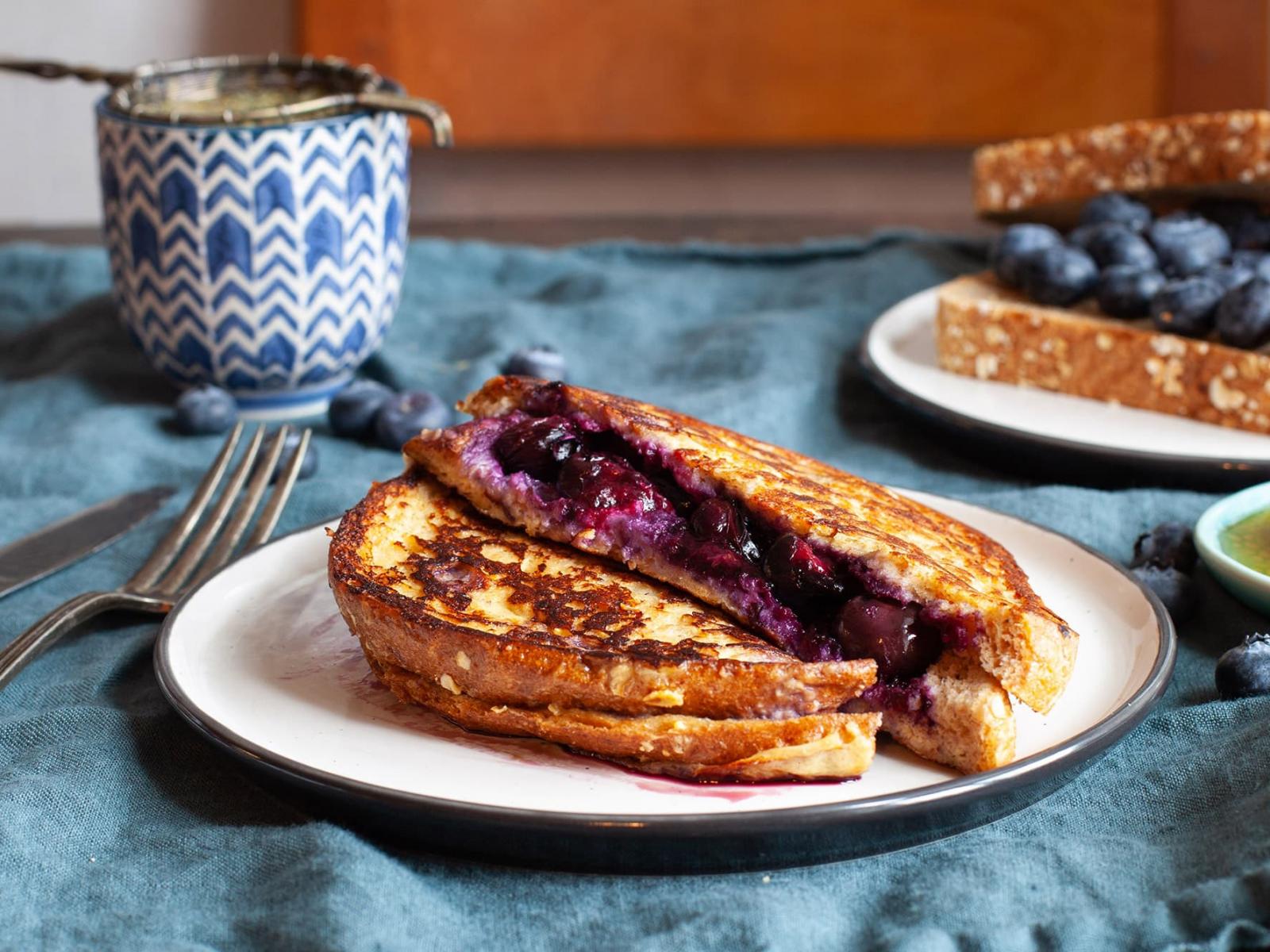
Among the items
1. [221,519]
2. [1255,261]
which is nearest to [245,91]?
[221,519]

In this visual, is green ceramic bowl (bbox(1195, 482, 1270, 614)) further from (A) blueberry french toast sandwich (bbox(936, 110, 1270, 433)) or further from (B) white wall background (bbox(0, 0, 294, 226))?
(B) white wall background (bbox(0, 0, 294, 226))

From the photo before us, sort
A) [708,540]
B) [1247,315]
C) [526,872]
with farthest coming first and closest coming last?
[1247,315]
[708,540]
[526,872]

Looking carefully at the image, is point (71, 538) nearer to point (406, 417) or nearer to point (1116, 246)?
point (406, 417)

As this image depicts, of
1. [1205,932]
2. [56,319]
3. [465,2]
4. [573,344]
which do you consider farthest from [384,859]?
[465,2]

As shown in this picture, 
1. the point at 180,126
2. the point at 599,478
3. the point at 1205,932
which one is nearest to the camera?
the point at 1205,932

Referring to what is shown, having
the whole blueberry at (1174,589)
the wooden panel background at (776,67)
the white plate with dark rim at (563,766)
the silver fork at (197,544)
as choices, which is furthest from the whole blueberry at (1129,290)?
the wooden panel background at (776,67)

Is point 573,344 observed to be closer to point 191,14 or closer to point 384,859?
point 384,859

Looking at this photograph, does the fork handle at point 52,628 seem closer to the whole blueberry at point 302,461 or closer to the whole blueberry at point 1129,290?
the whole blueberry at point 302,461

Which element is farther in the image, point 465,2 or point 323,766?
point 465,2
